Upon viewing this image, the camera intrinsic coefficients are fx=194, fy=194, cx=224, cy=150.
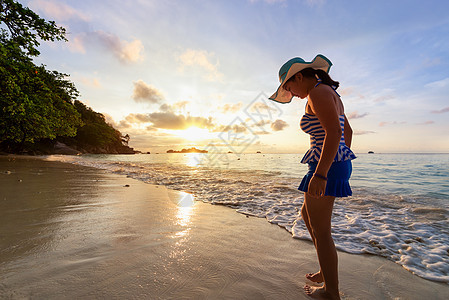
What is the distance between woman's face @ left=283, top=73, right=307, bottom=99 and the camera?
1.85 metres

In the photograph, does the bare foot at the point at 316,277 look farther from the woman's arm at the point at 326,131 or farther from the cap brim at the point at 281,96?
the cap brim at the point at 281,96

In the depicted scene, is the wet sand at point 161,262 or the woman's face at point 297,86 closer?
the wet sand at point 161,262

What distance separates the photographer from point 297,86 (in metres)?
1.88

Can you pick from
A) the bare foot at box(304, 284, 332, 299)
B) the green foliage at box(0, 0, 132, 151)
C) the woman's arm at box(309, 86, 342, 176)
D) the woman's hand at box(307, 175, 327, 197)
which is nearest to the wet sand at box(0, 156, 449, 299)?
the bare foot at box(304, 284, 332, 299)

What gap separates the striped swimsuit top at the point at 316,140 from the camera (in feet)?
5.65

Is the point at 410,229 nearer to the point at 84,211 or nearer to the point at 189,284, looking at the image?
the point at 189,284

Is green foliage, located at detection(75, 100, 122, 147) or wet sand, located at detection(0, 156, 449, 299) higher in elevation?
green foliage, located at detection(75, 100, 122, 147)

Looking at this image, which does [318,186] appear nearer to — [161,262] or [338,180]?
[338,180]

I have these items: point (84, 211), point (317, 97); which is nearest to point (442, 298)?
point (317, 97)

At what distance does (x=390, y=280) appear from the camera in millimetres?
2133

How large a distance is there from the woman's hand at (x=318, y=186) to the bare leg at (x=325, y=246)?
0.56 ft

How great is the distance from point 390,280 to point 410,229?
8.46ft

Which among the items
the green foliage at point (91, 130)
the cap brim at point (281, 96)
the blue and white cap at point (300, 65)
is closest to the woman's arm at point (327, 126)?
the blue and white cap at point (300, 65)

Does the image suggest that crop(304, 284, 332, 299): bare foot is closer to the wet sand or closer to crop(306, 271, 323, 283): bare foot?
the wet sand
